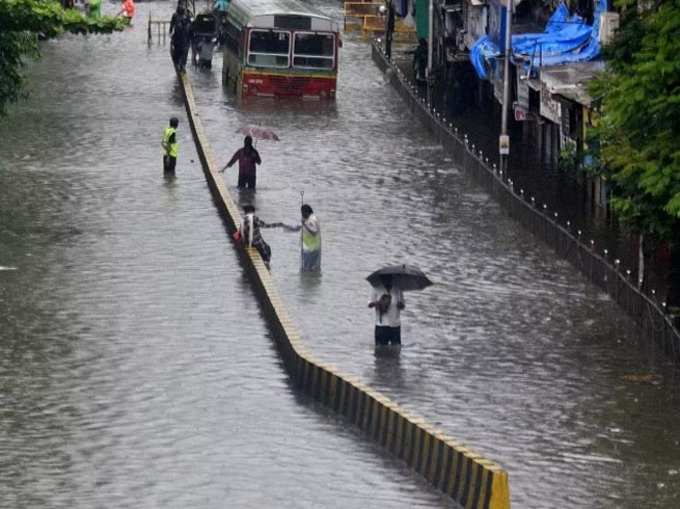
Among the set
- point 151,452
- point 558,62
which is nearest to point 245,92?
point 558,62

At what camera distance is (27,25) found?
35.7 meters

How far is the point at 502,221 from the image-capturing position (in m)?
38.1

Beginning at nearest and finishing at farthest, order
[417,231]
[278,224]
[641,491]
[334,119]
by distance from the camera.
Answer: [641,491] → [278,224] → [417,231] → [334,119]

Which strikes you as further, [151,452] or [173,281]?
[173,281]

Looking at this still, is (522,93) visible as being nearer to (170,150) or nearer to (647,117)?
(170,150)

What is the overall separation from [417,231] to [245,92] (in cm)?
1649

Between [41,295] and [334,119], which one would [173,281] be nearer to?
[41,295]

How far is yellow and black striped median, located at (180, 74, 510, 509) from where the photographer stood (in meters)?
19.2

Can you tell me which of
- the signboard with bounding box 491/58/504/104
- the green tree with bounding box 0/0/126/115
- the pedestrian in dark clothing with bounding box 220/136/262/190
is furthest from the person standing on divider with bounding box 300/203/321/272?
the signboard with bounding box 491/58/504/104

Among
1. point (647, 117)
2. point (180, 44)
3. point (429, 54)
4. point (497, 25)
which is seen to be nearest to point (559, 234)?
point (647, 117)

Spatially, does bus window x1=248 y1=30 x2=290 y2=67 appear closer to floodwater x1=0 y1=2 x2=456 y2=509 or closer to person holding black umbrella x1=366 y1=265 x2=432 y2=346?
floodwater x1=0 y1=2 x2=456 y2=509

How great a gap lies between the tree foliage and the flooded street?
6.19 ft

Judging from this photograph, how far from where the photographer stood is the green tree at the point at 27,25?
115ft

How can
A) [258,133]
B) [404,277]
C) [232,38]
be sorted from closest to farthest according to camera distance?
[404,277] < [258,133] < [232,38]
